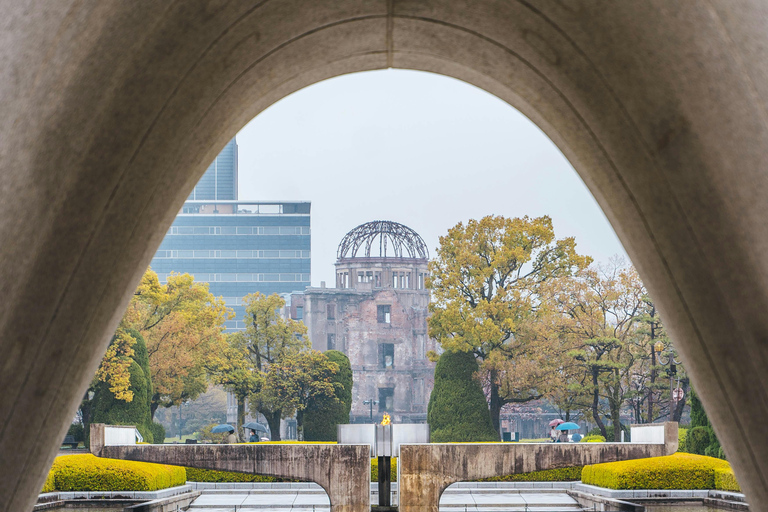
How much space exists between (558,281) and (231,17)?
29805 mm

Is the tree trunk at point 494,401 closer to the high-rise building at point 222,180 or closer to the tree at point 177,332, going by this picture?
the tree at point 177,332

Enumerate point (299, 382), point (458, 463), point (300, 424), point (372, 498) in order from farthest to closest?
point (300, 424) < point (299, 382) < point (372, 498) < point (458, 463)

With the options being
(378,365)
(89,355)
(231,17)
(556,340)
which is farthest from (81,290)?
(378,365)

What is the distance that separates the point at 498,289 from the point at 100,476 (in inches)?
753

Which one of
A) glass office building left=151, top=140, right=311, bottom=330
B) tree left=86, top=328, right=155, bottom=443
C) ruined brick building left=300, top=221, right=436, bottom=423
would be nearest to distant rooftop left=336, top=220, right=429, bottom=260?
ruined brick building left=300, top=221, right=436, bottom=423

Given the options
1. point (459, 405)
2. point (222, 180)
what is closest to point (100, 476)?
point (459, 405)

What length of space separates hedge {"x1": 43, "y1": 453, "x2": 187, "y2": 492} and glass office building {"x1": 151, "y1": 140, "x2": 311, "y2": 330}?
341 ft

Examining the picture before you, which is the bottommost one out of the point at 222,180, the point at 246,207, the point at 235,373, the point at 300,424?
the point at 300,424

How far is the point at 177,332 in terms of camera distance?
35250 mm

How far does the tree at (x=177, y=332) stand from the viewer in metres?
34.5

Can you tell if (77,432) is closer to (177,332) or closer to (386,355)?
(177,332)

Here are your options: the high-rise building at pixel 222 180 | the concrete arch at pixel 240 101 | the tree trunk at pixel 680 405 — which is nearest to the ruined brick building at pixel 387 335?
the tree trunk at pixel 680 405

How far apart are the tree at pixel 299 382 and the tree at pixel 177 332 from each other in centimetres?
364

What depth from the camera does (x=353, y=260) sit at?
226 feet
